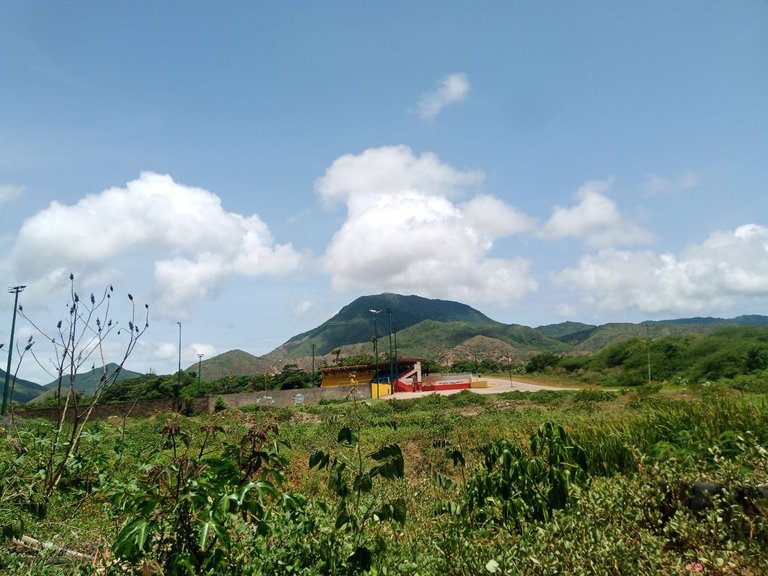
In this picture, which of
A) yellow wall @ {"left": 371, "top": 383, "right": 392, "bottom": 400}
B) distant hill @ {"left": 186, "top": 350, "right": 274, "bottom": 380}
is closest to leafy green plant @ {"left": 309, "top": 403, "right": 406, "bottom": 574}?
yellow wall @ {"left": 371, "top": 383, "right": 392, "bottom": 400}

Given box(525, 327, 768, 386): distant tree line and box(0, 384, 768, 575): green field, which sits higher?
box(0, 384, 768, 575): green field

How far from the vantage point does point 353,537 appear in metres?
2.90

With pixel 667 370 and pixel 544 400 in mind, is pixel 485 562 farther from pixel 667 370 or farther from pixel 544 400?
pixel 667 370

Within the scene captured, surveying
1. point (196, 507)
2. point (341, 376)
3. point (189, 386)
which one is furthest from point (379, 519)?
point (189, 386)

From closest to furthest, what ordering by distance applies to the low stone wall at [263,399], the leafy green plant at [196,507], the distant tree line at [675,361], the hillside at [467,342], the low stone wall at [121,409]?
the leafy green plant at [196,507] < the low stone wall at [121,409] < the low stone wall at [263,399] < the distant tree line at [675,361] < the hillside at [467,342]

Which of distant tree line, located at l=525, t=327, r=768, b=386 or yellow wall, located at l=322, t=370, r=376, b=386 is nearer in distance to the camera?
distant tree line, located at l=525, t=327, r=768, b=386

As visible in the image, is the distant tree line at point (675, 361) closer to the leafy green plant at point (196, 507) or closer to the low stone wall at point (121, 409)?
the low stone wall at point (121, 409)

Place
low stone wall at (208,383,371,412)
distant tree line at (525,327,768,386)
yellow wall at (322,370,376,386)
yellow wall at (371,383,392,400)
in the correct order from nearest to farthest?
low stone wall at (208,383,371,412) → distant tree line at (525,327,768,386) → yellow wall at (371,383,392,400) → yellow wall at (322,370,376,386)

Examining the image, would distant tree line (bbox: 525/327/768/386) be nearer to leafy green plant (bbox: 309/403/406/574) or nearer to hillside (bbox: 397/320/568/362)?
leafy green plant (bbox: 309/403/406/574)

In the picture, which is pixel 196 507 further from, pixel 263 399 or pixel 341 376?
pixel 341 376

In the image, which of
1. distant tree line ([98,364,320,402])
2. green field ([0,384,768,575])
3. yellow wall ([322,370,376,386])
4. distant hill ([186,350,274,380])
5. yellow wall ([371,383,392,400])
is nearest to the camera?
green field ([0,384,768,575])

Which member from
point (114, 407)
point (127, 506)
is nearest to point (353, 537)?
point (127, 506)

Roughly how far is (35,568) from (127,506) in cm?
95

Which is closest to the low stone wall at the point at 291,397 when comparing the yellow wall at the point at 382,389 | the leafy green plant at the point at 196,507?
the yellow wall at the point at 382,389
